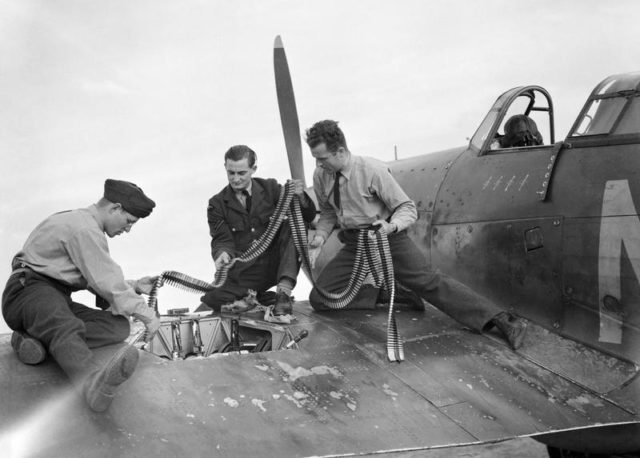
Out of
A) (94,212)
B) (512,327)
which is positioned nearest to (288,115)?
(94,212)

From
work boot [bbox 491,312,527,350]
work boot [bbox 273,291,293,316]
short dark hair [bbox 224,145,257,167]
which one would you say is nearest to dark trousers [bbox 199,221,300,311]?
work boot [bbox 273,291,293,316]

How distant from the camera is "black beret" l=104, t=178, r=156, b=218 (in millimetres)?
4387

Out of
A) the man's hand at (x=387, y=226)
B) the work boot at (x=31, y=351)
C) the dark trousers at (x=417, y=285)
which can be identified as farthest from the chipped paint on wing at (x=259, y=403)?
the dark trousers at (x=417, y=285)

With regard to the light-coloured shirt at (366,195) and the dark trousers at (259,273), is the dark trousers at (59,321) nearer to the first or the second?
the dark trousers at (259,273)

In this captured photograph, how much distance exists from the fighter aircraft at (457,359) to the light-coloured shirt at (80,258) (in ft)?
1.40

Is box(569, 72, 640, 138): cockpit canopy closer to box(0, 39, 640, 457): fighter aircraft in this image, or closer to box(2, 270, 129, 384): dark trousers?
box(0, 39, 640, 457): fighter aircraft

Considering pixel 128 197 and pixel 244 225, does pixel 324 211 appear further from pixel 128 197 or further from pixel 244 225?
pixel 128 197

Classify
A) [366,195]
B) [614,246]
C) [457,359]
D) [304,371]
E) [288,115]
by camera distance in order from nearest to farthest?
[304,371] < [614,246] < [457,359] < [366,195] < [288,115]

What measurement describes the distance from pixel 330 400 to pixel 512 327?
1.57 meters

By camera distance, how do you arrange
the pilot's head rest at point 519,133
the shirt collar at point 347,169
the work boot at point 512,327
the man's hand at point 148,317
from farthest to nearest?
the pilot's head rest at point 519,133, the shirt collar at point 347,169, the work boot at point 512,327, the man's hand at point 148,317

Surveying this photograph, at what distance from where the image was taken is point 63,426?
11.6 ft

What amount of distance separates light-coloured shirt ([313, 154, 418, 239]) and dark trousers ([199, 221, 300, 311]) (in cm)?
46

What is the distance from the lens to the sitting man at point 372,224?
5.13m

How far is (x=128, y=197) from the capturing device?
14.4ft
